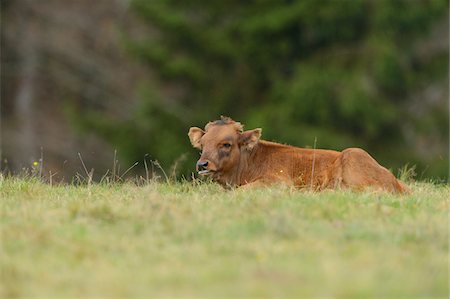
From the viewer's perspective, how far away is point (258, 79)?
33656mm

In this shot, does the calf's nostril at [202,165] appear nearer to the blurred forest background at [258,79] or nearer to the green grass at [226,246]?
the green grass at [226,246]

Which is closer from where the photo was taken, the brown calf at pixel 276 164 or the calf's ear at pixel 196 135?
the brown calf at pixel 276 164

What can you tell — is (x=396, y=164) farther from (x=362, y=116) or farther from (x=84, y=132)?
(x=84, y=132)

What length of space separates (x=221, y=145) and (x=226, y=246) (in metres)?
5.15

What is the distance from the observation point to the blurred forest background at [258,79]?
31469mm

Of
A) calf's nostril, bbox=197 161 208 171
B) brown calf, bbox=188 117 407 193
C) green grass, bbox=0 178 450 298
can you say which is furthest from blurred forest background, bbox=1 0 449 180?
green grass, bbox=0 178 450 298

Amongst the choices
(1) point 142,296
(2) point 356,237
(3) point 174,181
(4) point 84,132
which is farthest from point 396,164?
(1) point 142,296

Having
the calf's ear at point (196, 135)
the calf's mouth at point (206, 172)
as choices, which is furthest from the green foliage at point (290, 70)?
the calf's mouth at point (206, 172)

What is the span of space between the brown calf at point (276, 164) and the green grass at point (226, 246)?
5.25ft

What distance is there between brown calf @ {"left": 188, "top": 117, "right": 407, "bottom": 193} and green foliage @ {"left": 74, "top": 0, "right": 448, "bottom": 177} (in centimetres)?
1504

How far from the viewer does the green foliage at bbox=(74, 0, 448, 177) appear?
103 ft

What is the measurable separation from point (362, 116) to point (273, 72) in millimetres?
3198

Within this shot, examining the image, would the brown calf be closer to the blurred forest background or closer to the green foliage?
the blurred forest background

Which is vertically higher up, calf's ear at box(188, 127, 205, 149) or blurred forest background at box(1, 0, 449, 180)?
blurred forest background at box(1, 0, 449, 180)
